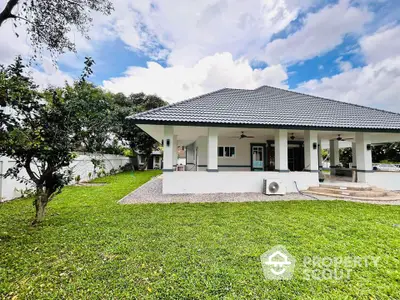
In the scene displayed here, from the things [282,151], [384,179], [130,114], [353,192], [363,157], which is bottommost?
[353,192]

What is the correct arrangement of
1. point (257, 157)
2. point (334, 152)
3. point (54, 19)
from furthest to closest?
point (334, 152) < point (257, 157) < point (54, 19)

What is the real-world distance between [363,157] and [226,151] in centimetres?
764

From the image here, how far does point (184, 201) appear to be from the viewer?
7.57 m

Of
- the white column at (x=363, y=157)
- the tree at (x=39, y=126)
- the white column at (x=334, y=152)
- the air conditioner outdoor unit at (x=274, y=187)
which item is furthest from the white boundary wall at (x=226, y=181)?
the white column at (x=334, y=152)

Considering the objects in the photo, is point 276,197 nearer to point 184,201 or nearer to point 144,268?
point 184,201

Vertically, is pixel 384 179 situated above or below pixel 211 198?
above

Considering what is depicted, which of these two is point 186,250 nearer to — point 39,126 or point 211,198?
point 39,126

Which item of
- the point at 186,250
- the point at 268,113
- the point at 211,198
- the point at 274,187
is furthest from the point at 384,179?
the point at 186,250

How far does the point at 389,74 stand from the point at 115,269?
83.0 feet

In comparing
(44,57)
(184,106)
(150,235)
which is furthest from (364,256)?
(44,57)

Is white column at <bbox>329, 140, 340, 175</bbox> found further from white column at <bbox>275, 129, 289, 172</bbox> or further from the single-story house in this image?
white column at <bbox>275, 129, 289, 172</bbox>

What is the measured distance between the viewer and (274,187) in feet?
29.1

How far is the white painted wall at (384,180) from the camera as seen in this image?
32.4ft

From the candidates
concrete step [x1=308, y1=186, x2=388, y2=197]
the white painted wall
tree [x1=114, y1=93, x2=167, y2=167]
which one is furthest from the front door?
tree [x1=114, y1=93, x2=167, y2=167]
